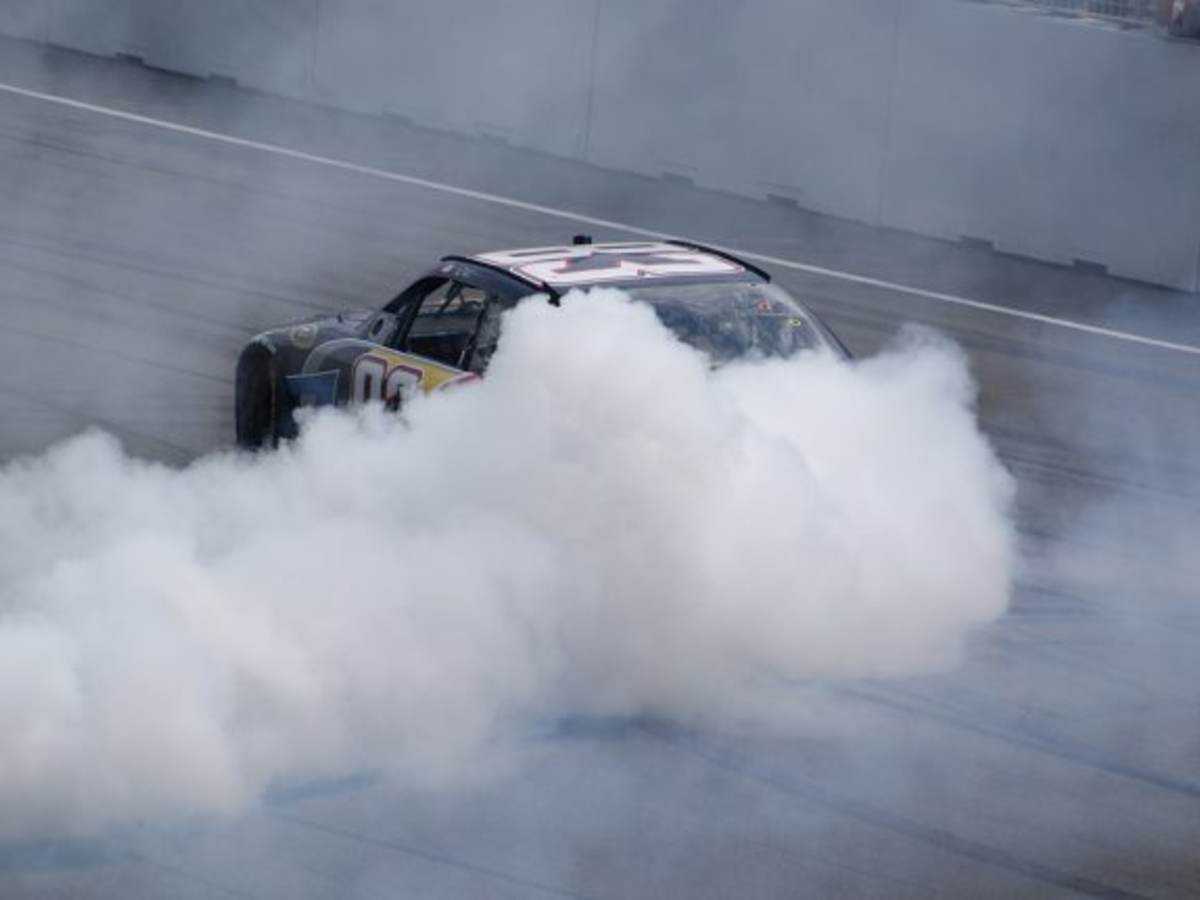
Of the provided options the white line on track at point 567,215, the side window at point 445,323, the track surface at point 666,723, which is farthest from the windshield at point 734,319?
the white line on track at point 567,215

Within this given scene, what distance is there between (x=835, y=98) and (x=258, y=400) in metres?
8.14

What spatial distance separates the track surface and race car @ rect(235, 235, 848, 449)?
102 cm

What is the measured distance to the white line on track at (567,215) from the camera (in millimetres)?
13867

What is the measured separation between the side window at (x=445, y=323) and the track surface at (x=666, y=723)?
159 cm

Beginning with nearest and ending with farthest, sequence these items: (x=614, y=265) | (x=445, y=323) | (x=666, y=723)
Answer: (x=666, y=723) → (x=614, y=265) → (x=445, y=323)

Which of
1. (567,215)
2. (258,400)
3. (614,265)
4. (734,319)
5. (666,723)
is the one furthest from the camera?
(567,215)

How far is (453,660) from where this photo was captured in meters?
6.85

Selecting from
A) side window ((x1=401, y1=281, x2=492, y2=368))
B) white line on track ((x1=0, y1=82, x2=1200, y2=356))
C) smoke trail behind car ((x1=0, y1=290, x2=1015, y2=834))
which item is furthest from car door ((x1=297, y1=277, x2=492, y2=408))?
white line on track ((x1=0, y1=82, x2=1200, y2=356))

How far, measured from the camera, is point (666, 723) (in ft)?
23.5

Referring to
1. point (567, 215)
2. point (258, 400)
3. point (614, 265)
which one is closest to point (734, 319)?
point (614, 265)

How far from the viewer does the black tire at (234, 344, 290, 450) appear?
9.20 m

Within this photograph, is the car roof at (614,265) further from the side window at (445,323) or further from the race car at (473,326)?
the side window at (445,323)

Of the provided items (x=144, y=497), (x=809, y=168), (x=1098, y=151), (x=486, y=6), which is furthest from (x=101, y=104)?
(x=144, y=497)

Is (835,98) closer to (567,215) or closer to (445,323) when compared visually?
(567,215)
